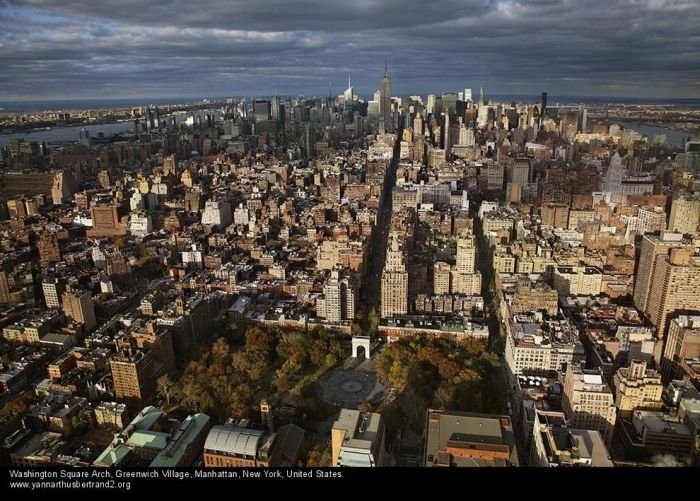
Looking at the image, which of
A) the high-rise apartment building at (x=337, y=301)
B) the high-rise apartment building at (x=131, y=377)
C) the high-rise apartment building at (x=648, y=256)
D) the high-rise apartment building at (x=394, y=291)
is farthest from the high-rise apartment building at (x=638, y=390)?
the high-rise apartment building at (x=131, y=377)

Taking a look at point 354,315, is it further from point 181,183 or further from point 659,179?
point 181,183

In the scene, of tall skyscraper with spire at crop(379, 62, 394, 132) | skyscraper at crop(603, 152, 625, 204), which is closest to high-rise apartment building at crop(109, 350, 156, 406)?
skyscraper at crop(603, 152, 625, 204)

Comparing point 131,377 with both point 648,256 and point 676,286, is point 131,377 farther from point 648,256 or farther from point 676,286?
point 648,256

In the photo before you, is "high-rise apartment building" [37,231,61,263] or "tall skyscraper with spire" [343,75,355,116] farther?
"tall skyscraper with spire" [343,75,355,116]

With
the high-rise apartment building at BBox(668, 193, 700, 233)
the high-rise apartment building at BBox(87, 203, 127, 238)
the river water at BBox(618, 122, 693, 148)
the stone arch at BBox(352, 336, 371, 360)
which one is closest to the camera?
the stone arch at BBox(352, 336, 371, 360)

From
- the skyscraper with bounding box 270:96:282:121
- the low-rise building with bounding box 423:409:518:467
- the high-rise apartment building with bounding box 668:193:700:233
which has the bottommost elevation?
the low-rise building with bounding box 423:409:518:467

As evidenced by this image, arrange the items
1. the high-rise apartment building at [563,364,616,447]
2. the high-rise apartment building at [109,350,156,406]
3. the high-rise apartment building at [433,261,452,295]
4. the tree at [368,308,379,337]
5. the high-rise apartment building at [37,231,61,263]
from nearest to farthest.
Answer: the high-rise apartment building at [563,364,616,447] < the high-rise apartment building at [109,350,156,406] < the tree at [368,308,379,337] < the high-rise apartment building at [433,261,452,295] < the high-rise apartment building at [37,231,61,263]

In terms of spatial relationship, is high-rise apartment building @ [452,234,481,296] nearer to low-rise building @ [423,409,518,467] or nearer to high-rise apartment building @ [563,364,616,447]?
high-rise apartment building @ [563,364,616,447]

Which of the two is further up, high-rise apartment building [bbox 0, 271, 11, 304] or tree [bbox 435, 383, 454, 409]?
high-rise apartment building [bbox 0, 271, 11, 304]
